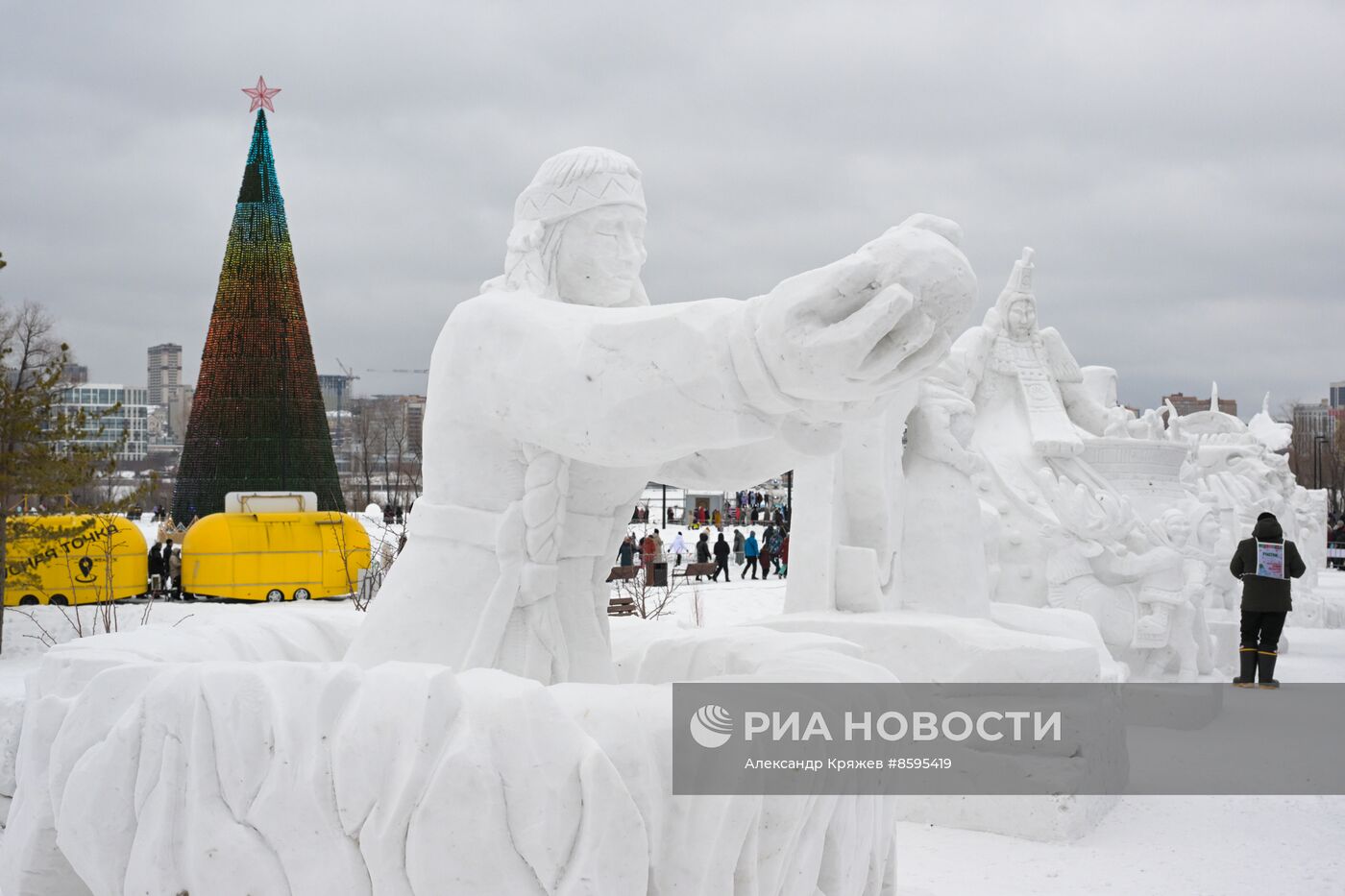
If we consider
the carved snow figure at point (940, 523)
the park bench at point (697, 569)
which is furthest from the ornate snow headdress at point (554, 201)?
the park bench at point (697, 569)

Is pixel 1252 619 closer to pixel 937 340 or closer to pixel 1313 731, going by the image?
pixel 1313 731

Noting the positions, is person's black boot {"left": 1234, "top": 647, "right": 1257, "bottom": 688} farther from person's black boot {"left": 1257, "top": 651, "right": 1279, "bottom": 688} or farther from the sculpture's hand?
the sculpture's hand

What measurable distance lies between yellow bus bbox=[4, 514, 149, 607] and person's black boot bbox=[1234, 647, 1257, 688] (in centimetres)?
1110

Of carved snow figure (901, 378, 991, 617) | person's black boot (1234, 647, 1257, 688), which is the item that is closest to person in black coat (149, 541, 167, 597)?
carved snow figure (901, 378, 991, 617)

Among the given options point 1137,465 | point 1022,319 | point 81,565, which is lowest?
point 81,565

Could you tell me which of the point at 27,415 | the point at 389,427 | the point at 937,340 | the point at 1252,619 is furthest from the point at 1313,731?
the point at 389,427

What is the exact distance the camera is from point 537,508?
2152 millimetres

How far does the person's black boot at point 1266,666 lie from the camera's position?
8.85 m

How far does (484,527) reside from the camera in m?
2.19

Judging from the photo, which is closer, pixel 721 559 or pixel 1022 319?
pixel 1022 319

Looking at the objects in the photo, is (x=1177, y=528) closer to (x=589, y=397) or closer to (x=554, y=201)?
(x=554, y=201)

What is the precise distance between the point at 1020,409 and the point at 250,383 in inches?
502

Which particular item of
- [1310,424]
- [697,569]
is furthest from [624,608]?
[1310,424]

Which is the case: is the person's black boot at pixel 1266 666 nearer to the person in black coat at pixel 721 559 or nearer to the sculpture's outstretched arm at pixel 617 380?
the sculpture's outstretched arm at pixel 617 380
